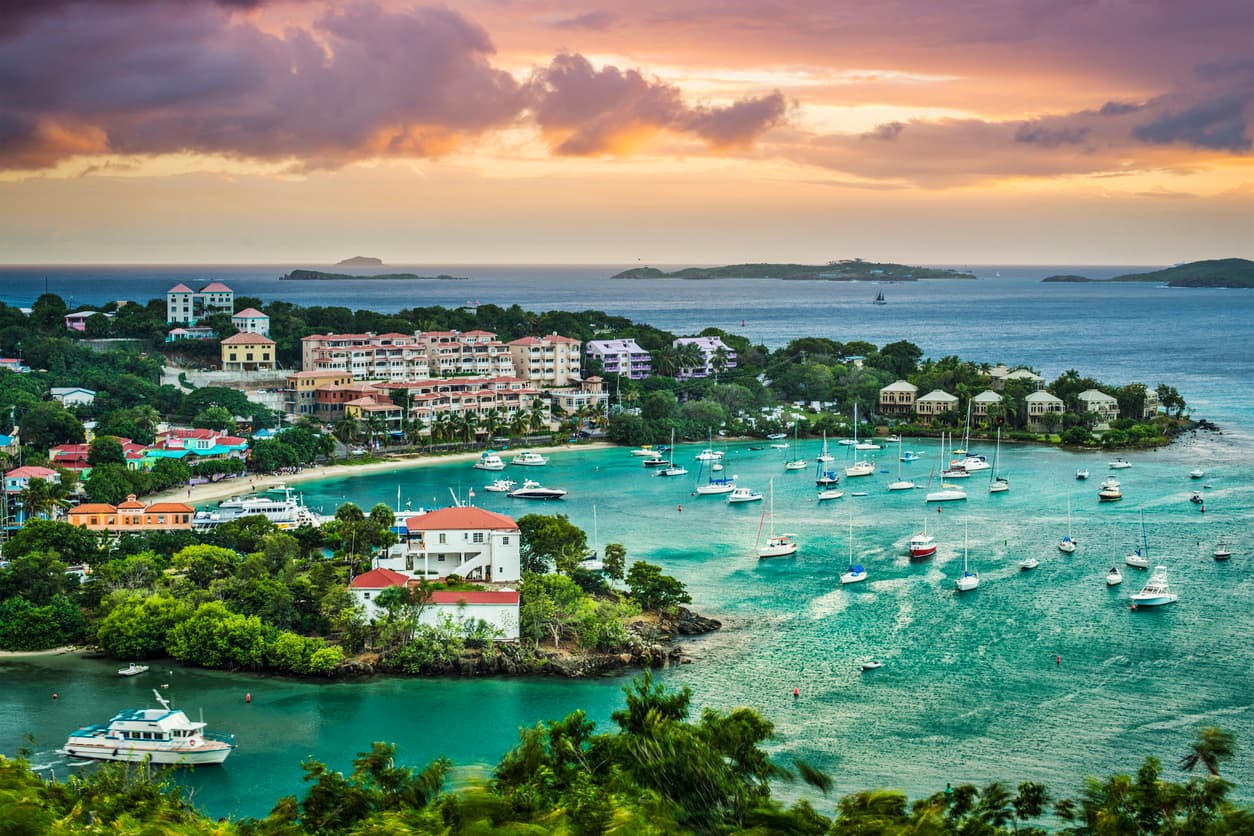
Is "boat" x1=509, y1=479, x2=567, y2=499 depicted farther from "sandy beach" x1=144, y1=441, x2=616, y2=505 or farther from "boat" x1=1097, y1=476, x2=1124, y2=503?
"boat" x1=1097, y1=476, x2=1124, y2=503

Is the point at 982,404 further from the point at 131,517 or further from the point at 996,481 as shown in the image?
the point at 131,517

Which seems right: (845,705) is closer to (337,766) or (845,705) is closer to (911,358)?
(337,766)

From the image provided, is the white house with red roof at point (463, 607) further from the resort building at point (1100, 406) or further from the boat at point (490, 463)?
the resort building at point (1100, 406)

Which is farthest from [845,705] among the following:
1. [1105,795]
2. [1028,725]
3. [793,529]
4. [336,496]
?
[336,496]

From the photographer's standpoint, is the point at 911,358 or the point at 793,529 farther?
the point at 911,358

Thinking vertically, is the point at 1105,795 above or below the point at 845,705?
above

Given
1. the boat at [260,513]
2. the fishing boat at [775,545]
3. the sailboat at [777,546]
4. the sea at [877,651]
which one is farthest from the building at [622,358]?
the boat at [260,513]

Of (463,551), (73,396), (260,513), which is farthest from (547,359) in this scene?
(463,551)
